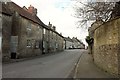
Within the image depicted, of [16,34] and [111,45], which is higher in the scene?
[16,34]

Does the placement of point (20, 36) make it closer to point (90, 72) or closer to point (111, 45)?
point (90, 72)

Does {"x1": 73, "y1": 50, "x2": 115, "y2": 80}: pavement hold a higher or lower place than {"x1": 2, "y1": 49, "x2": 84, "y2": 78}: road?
higher

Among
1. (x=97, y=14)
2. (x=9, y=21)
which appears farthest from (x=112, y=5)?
(x=9, y=21)

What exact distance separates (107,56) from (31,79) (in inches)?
202

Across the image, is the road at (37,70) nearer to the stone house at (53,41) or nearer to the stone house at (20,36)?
the stone house at (20,36)

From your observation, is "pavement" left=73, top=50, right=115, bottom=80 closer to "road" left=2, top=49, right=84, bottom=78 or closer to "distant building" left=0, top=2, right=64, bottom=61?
"road" left=2, top=49, right=84, bottom=78

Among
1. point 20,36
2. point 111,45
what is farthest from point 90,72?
point 20,36

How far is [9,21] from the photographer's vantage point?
29719mm

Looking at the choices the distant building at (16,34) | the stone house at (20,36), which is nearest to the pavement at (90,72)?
the distant building at (16,34)

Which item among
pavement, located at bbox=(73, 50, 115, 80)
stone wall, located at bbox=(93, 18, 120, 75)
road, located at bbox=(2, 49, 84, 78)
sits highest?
stone wall, located at bbox=(93, 18, 120, 75)

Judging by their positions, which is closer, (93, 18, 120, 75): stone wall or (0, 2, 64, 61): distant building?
(93, 18, 120, 75): stone wall

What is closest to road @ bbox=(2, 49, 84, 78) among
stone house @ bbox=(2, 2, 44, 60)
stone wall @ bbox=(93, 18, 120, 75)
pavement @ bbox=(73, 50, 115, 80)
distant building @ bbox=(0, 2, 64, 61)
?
pavement @ bbox=(73, 50, 115, 80)

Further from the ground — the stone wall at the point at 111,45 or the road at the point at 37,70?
the stone wall at the point at 111,45

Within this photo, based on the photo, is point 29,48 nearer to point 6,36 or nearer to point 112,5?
point 6,36
